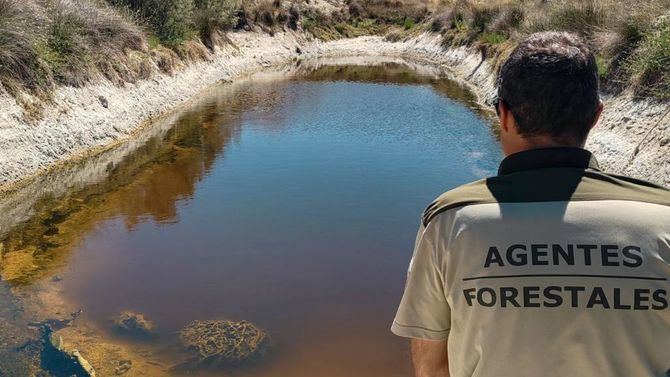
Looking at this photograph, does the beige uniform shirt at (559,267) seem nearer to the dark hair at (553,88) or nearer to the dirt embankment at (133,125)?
the dark hair at (553,88)

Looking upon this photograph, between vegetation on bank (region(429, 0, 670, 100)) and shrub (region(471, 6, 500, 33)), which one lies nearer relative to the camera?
vegetation on bank (region(429, 0, 670, 100))

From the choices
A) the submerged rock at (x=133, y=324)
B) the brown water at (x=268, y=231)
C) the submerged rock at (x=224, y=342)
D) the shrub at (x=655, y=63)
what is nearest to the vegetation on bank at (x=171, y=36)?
the shrub at (x=655, y=63)

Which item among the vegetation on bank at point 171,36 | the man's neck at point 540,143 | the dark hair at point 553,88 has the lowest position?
the vegetation on bank at point 171,36

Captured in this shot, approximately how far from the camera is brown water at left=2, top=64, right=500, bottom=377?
5.99m

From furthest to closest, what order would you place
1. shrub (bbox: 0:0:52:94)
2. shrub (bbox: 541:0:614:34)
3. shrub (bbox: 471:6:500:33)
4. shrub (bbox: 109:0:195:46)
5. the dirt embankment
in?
shrub (bbox: 471:6:500:33)
shrub (bbox: 109:0:195:46)
shrub (bbox: 541:0:614:34)
shrub (bbox: 0:0:52:94)
the dirt embankment

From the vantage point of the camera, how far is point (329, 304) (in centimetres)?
631

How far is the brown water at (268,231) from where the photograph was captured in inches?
236

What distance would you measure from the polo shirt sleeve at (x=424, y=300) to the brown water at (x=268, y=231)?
344cm

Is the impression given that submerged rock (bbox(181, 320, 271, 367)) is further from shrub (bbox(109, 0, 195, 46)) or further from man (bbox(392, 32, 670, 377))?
shrub (bbox(109, 0, 195, 46))

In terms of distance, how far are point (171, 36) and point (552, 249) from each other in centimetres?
1932

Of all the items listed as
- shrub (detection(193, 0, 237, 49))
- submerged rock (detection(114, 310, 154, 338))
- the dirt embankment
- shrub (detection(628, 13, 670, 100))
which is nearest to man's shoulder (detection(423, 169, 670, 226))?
submerged rock (detection(114, 310, 154, 338))

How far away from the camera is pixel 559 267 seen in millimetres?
1648

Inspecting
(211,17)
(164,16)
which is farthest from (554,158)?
(211,17)

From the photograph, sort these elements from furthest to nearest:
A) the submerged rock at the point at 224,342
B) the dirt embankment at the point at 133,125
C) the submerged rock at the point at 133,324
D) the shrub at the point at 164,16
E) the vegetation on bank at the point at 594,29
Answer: the shrub at the point at 164,16, the vegetation on bank at the point at 594,29, the dirt embankment at the point at 133,125, the submerged rock at the point at 133,324, the submerged rock at the point at 224,342
